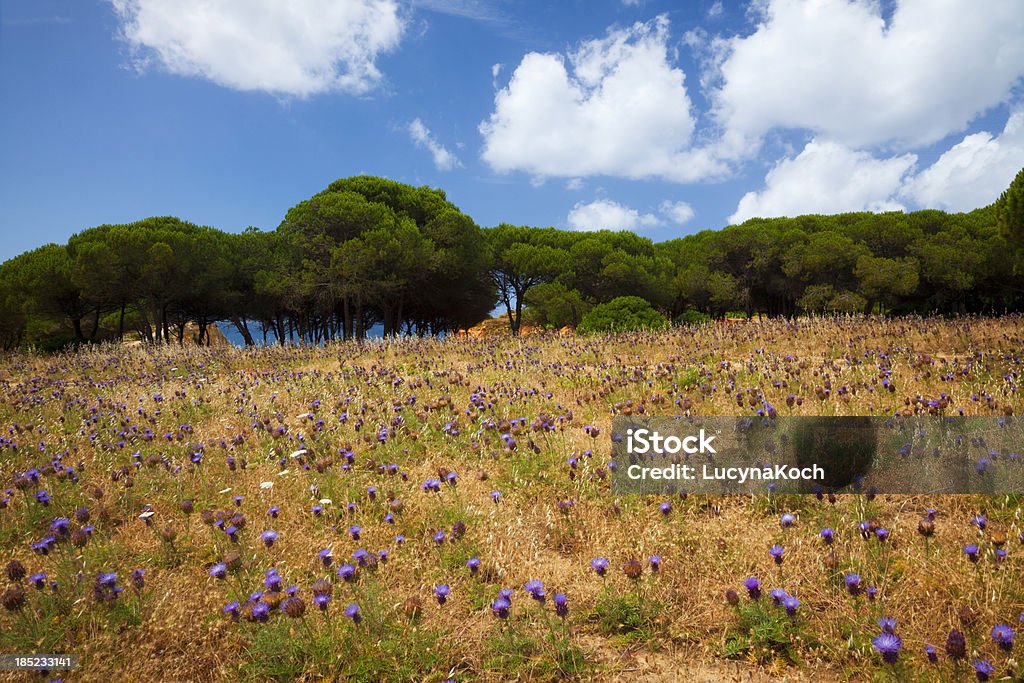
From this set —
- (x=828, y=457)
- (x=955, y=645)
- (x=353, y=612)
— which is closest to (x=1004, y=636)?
(x=955, y=645)

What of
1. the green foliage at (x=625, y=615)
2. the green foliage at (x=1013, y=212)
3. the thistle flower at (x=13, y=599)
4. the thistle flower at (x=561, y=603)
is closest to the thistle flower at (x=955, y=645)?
the green foliage at (x=625, y=615)

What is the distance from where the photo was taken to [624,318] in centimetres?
1505

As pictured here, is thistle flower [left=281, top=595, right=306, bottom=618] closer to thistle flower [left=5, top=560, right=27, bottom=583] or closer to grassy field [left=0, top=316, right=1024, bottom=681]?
grassy field [left=0, top=316, right=1024, bottom=681]

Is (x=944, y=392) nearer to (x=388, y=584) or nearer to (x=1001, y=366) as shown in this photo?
(x=1001, y=366)

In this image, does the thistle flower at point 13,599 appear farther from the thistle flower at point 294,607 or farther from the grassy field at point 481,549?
the thistle flower at point 294,607

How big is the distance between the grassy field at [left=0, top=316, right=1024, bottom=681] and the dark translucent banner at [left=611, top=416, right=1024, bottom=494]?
20 cm

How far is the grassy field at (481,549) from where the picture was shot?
261 centimetres

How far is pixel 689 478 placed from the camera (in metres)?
4.48

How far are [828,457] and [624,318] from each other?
10694 millimetres

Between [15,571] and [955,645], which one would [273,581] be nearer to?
[15,571]

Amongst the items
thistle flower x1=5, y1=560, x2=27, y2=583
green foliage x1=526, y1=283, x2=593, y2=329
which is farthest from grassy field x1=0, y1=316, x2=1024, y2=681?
green foliage x1=526, y1=283, x2=593, y2=329

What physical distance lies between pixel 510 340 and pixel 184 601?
10.3 meters

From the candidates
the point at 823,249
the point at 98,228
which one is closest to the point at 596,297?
the point at 823,249

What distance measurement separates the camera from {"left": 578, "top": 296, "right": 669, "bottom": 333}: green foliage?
14.6 m
